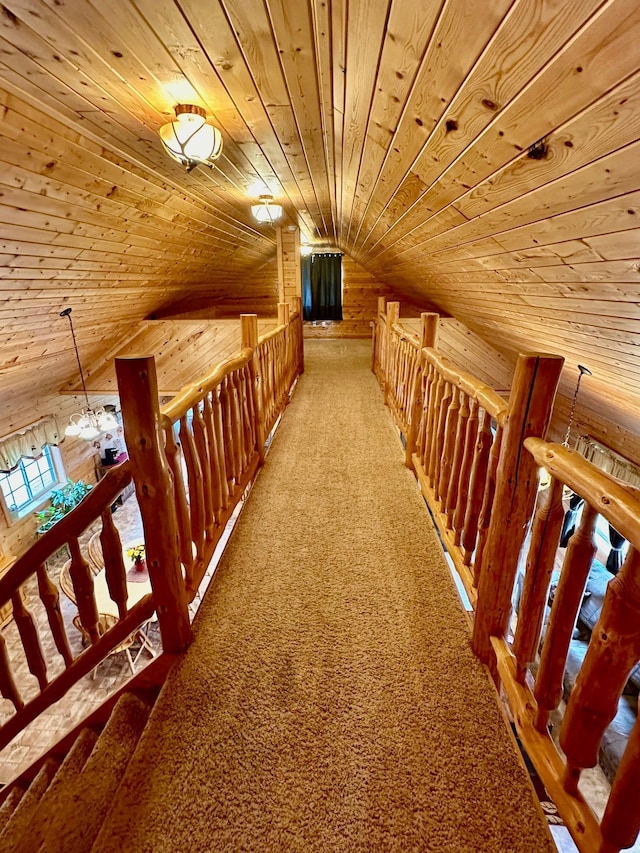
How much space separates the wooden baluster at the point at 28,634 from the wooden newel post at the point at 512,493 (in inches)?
63.4

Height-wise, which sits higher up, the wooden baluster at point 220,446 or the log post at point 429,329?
the log post at point 429,329

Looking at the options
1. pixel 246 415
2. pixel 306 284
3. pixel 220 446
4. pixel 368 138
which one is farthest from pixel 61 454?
pixel 368 138

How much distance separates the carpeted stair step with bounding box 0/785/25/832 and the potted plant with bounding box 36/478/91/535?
5.25m

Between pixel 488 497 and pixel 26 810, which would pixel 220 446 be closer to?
pixel 488 497

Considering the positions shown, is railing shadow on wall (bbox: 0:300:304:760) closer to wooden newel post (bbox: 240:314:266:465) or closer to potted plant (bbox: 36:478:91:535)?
wooden newel post (bbox: 240:314:266:465)

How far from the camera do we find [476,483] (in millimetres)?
1650

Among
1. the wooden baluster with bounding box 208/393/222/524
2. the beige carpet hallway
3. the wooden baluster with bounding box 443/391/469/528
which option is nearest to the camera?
the beige carpet hallway

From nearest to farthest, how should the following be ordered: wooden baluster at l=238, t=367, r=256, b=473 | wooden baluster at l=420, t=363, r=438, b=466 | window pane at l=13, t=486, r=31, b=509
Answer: wooden baluster at l=420, t=363, r=438, b=466, wooden baluster at l=238, t=367, r=256, b=473, window pane at l=13, t=486, r=31, b=509

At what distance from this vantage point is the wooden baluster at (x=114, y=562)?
1387 mm

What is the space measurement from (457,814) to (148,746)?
889 millimetres

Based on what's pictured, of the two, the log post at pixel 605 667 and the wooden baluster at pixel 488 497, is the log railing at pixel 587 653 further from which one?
the wooden baluster at pixel 488 497

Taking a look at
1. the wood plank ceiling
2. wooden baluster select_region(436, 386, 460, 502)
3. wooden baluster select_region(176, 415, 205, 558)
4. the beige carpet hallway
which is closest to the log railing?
the beige carpet hallway

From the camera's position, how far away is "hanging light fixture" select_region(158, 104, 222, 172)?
2.01m

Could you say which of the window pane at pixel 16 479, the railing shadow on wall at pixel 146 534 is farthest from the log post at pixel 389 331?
the window pane at pixel 16 479
